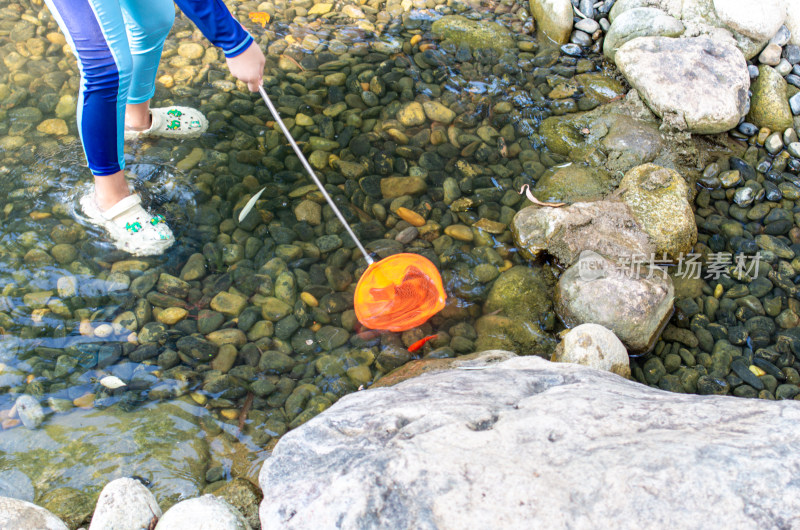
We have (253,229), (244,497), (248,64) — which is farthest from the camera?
(253,229)

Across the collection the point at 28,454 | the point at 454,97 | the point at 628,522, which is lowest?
the point at 28,454

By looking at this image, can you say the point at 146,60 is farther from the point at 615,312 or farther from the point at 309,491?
the point at 615,312

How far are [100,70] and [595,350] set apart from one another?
2969 mm

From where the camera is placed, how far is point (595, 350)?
118 inches

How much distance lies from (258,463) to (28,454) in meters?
1.13

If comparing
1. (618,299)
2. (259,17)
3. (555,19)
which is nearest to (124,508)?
(618,299)

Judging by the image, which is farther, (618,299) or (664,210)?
(664,210)

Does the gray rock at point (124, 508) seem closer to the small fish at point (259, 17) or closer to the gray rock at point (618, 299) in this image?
the gray rock at point (618, 299)

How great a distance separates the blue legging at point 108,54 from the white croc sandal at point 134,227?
1.12ft

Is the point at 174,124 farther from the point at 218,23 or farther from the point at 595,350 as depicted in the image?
the point at 595,350

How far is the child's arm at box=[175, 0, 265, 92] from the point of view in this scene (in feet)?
8.54

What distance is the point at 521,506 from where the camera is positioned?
1756 millimetres

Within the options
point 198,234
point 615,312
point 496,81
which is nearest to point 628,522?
point 615,312

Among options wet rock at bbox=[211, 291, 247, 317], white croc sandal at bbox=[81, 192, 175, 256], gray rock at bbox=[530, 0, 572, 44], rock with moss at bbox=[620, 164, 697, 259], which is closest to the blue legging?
white croc sandal at bbox=[81, 192, 175, 256]
